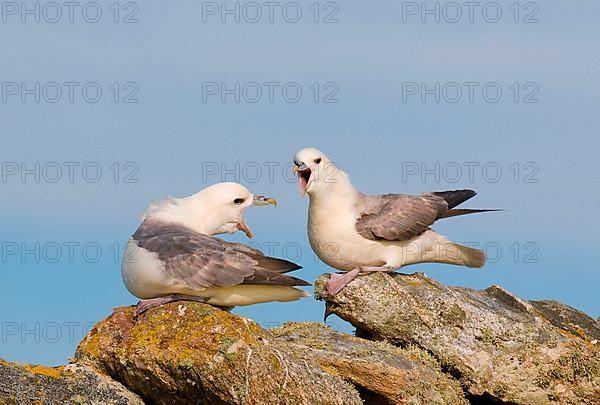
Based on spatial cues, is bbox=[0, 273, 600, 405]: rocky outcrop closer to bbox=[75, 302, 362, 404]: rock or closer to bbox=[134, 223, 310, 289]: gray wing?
bbox=[75, 302, 362, 404]: rock

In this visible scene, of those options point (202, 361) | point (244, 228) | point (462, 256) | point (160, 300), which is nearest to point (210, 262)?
point (160, 300)

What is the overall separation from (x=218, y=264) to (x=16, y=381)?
7.53 ft

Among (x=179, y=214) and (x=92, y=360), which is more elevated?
(x=179, y=214)

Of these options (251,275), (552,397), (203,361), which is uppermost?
(251,275)

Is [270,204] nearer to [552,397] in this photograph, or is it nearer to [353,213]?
[353,213]

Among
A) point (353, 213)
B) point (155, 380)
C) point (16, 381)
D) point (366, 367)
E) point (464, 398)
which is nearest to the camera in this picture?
point (16, 381)

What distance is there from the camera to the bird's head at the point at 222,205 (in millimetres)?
11859

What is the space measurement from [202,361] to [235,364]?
1.06 ft

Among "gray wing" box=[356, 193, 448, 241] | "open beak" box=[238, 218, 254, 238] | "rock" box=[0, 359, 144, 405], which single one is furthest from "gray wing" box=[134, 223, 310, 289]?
"gray wing" box=[356, 193, 448, 241]

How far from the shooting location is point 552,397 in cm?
1230

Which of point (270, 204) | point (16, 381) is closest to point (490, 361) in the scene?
point (270, 204)

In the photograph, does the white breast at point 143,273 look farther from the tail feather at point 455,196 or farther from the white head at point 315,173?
the tail feather at point 455,196

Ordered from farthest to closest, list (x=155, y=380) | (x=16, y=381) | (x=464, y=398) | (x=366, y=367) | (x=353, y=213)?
(x=353, y=213) → (x=464, y=398) → (x=366, y=367) → (x=155, y=380) → (x=16, y=381)

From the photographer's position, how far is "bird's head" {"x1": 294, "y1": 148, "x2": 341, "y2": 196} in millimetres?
12859
